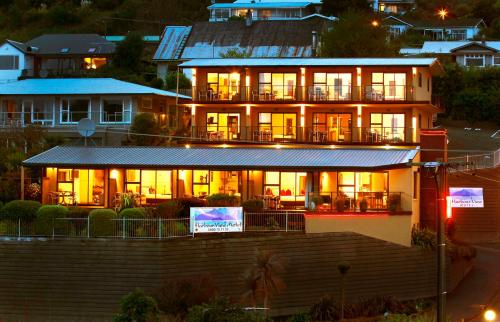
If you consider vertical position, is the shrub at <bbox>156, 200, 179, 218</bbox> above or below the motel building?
below

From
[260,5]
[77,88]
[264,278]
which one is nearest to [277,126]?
Answer: [77,88]

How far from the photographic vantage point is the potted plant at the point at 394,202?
1904 inches

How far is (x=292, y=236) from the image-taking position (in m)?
45.4

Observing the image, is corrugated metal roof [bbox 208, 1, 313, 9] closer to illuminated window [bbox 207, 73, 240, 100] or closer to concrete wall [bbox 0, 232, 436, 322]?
illuminated window [bbox 207, 73, 240, 100]

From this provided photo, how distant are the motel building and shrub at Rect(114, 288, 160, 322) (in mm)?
13341

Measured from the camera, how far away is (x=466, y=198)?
179 ft

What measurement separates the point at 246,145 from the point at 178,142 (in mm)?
5289

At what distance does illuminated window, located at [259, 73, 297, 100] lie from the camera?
64.4m

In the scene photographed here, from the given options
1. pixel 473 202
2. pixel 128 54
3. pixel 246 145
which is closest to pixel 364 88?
pixel 246 145

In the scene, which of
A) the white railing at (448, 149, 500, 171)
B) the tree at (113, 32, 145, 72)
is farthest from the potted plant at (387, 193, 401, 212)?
the tree at (113, 32, 145, 72)

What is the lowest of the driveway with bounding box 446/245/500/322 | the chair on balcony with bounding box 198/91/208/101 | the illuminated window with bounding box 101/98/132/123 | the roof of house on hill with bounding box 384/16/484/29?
the driveway with bounding box 446/245/500/322

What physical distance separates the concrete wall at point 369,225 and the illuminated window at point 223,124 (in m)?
18.3

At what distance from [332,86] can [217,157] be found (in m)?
11.5

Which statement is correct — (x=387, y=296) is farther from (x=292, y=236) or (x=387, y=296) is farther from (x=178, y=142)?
(x=178, y=142)
